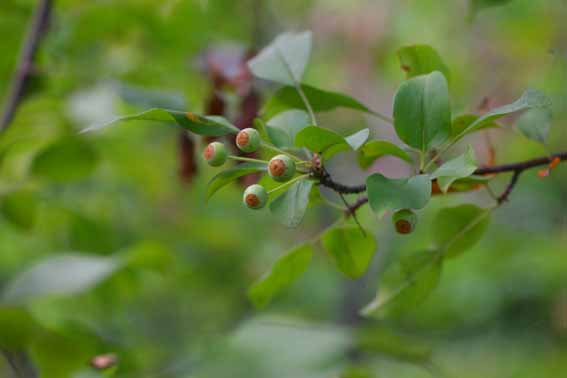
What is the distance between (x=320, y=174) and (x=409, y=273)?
162mm

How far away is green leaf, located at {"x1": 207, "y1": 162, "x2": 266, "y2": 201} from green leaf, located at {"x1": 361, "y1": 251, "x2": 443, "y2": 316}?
176 millimetres

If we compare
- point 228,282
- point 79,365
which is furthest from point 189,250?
point 79,365

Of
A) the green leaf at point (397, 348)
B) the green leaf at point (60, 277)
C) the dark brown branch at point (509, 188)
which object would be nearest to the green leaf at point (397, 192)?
the dark brown branch at point (509, 188)

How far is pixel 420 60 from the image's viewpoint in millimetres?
526

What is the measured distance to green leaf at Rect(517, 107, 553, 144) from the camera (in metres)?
0.56

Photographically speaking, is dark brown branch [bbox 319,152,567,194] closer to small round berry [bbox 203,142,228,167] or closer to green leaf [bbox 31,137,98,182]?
small round berry [bbox 203,142,228,167]

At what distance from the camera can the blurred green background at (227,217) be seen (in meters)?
0.78

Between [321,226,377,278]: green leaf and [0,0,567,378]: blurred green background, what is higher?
[0,0,567,378]: blurred green background

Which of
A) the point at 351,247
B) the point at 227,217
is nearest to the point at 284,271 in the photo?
the point at 351,247

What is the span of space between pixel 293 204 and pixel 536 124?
0.25 m

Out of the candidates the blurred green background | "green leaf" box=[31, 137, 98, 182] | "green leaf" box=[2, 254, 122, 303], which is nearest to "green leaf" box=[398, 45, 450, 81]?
the blurred green background

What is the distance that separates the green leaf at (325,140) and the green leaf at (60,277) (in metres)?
0.40

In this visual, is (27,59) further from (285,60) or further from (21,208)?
(285,60)

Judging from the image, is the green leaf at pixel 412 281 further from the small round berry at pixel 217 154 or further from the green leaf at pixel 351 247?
the small round berry at pixel 217 154
